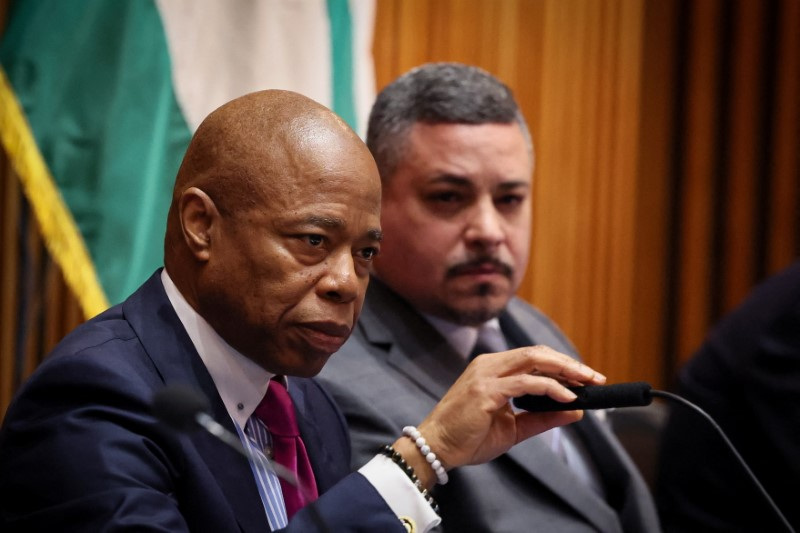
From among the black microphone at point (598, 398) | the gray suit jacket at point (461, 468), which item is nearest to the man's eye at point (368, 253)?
the black microphone at point (598, 398)

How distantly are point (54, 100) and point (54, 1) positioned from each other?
0.23 metres

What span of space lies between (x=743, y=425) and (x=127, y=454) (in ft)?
5.13

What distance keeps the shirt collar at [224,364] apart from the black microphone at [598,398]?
1.37 ft

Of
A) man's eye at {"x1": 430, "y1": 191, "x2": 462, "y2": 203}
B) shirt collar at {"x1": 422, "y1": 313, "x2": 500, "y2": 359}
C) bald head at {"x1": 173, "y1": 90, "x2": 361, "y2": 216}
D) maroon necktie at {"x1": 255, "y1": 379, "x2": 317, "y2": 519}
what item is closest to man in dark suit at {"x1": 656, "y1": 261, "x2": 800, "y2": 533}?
shirt collar at {"x1": 422, "y1": 313, "x2": 500, "y2": 359}

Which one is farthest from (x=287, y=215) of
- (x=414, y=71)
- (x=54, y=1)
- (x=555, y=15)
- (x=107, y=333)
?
(x=555, y=15)

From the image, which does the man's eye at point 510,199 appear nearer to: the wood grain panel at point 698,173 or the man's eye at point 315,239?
the man's eye at point 315,239

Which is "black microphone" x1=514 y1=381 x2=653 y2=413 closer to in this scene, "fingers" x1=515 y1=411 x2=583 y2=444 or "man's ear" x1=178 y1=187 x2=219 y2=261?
"fingers" x1=515 y1=411 x2=583 y2=444

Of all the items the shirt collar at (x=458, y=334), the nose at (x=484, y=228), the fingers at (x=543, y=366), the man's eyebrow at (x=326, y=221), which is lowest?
the shirt collar at (x=458, y=334)

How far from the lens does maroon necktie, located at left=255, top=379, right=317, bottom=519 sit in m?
1.44

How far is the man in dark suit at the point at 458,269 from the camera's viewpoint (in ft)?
6.37

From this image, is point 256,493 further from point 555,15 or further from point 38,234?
point 555,15

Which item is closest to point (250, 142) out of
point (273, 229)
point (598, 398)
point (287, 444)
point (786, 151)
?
point (273, 229)

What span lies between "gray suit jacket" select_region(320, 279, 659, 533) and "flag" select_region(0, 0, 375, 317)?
27.3 inches

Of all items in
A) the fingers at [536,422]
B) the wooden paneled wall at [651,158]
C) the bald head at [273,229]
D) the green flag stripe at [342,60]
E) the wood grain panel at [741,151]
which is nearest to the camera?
the bald head at [273,229]
